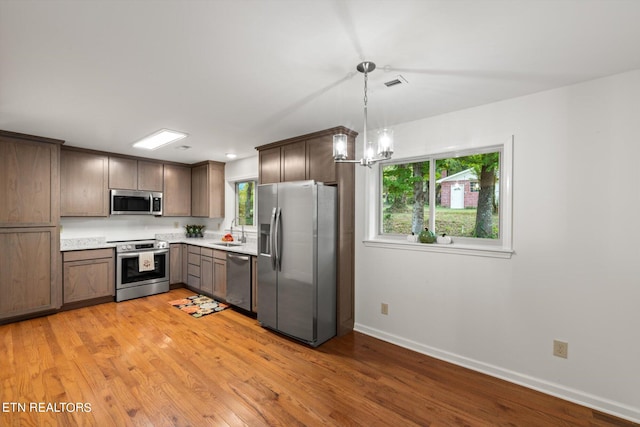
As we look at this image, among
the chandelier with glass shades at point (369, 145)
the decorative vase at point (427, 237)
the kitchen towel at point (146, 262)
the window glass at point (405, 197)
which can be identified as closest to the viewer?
the chandelier with glass shades at point (369, 145)

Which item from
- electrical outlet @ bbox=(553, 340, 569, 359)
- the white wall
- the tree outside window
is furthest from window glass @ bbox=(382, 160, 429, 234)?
electrical outlet @ bbox=(553, 340, 569, 359)

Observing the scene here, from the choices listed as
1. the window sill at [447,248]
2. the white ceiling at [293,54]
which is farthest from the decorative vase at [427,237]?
the white ceiling at [293,54]

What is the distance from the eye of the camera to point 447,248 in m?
2.72

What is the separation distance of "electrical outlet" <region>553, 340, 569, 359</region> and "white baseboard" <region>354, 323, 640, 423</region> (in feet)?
0.77

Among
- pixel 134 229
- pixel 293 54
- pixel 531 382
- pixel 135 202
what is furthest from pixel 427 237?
pixel 134 229

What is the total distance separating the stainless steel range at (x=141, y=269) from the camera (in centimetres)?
439

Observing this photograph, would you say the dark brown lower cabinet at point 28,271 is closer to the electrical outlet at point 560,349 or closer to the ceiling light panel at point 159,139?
the ceiling light panel at point 159,139

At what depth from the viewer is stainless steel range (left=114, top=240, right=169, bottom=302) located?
439 cm

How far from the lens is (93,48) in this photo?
5.54 ft

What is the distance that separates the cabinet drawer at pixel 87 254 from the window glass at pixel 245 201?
6.76 feet

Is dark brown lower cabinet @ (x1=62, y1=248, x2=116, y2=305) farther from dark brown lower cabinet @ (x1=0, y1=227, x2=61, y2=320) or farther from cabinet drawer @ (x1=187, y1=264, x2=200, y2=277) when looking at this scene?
cabinet drawer @ (x1=187, y1=264, x2=200, y2=277)

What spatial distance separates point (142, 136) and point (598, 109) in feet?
15.1

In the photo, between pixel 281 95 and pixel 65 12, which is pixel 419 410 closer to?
pixel 281 95

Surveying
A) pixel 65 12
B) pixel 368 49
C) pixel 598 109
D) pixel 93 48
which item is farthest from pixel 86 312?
pixel 598 109
